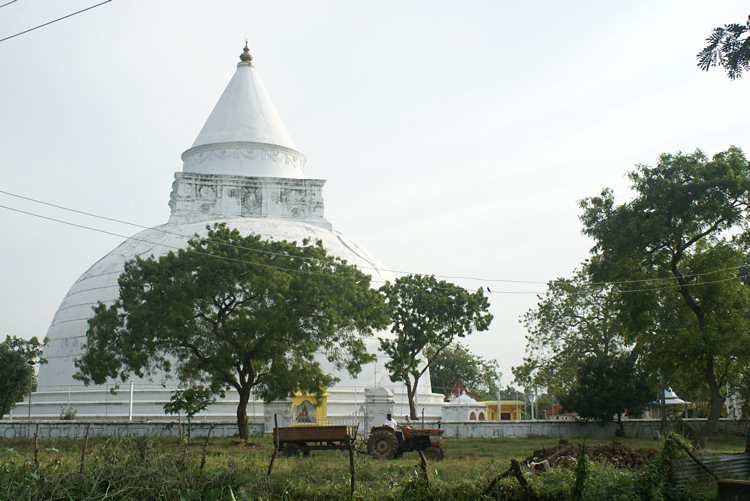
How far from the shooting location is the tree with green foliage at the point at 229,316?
21562mm

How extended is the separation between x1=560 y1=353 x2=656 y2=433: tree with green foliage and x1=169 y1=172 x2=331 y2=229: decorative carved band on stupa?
Answer: 1729 centimetres

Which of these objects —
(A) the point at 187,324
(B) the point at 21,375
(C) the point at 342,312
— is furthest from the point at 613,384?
(B) the point at 21,375

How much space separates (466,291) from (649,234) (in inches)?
380

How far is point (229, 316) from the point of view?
23.0 meters

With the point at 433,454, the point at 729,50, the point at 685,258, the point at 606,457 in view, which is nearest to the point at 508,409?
the point at 685,258

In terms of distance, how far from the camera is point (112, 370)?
72.6ft

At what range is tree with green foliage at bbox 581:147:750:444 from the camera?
21.4 metres

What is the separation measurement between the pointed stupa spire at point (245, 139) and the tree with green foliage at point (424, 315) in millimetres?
14612

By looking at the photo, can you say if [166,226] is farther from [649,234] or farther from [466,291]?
[649,234]

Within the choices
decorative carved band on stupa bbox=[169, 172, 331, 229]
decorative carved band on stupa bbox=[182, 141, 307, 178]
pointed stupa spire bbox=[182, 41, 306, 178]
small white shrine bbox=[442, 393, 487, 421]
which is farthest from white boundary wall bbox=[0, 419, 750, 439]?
pointed stupa spire bbox=[182, 41, 306, 178]

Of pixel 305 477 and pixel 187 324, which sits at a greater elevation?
pixel 187 324

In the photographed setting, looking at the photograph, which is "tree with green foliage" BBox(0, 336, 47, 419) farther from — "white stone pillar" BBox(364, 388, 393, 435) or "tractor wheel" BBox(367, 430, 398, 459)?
"tractor wheel" BBox(367, 430, 398, 459)

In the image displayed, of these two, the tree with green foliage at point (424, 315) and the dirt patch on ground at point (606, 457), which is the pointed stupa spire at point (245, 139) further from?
the dirt patch on ground at point (606, 457)

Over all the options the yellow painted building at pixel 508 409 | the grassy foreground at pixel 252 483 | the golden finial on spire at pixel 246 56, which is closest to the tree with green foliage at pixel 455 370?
the yellow painted building at pixel 508 409
